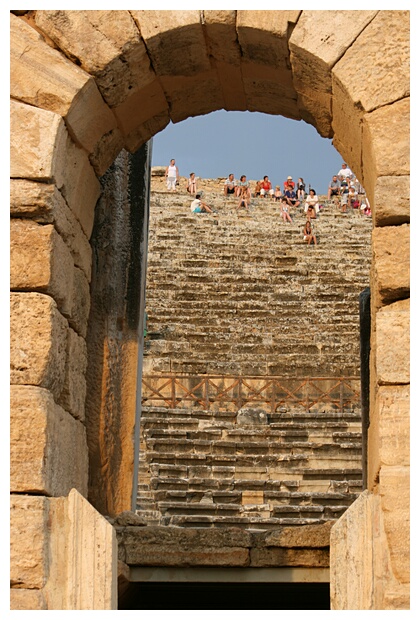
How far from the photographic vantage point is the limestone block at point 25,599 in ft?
17.1

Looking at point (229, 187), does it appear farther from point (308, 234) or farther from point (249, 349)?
point (249, 349)

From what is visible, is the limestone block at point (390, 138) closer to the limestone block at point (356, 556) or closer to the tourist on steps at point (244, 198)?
the limestone block at point (356, 556)

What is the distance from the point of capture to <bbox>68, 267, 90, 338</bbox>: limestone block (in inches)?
250

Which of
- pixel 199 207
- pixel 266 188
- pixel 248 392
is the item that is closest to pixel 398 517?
pixel 248 392

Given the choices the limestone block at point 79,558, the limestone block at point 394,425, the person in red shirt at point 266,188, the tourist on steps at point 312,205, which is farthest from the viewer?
the person in red shirt at point 266,188

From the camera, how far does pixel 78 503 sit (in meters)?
5.60

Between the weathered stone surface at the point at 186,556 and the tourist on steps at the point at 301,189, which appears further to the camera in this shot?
the tourist on steps at the point at 301,189

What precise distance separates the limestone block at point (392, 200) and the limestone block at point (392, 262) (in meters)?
0.04

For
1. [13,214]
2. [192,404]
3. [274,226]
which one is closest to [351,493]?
[192,404]

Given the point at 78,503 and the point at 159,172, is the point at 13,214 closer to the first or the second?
the point at 78,503

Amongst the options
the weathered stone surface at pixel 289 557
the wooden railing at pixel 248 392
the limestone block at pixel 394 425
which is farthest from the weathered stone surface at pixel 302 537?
the wooden railing at pixel 248 392

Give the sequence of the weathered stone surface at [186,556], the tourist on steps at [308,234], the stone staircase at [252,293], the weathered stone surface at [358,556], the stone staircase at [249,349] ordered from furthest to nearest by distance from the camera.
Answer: the tourist on steps at [308,234]
the stone staircase at [252,293]
the stone staircase at [249,349]
the weathered stone surface at [186,556]
the weathered stone surface at [358,556]

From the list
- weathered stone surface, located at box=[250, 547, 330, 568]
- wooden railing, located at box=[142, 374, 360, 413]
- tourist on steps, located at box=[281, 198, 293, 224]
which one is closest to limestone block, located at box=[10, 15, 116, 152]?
weathered stone surface, located at box=[250, 547, 330, 568]

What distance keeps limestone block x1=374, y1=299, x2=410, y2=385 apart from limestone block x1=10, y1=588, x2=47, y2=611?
2.02 meters
